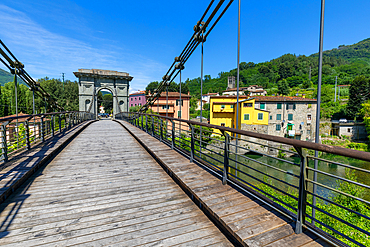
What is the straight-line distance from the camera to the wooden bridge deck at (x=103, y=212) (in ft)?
7.46

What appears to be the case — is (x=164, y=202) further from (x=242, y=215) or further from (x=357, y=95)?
(x=357, y=95)

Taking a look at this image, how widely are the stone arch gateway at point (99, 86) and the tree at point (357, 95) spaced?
51167 millimetres

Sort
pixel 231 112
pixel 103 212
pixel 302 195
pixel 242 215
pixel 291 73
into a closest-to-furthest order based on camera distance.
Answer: pixel 302 195 → pixel 242 215 → pixel 103 212 → pixel 231 112 → pixel 291 73

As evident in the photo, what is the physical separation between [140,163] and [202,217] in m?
2.87

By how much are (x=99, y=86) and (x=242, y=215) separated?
33.7 m

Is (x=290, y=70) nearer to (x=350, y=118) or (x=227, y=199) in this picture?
(x=350, y=118)

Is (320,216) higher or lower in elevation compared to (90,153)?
lower

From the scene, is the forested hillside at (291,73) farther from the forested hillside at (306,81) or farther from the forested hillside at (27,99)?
the forested hillside at (27,99)

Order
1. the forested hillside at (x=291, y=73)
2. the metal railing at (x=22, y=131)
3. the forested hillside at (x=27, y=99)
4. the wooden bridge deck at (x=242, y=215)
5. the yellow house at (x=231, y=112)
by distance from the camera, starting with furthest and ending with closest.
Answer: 1. the forested hillside at (x=291, y=73)
2. the forested hillside at (x=27, y=99)
3. the yellow house at (x=231, y=112)
4. the metal railing at (x=22, y=131)
5. the wooden bridge deck at (x=242, y=215)

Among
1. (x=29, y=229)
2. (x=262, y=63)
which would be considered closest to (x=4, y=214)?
(x=29, y=229)

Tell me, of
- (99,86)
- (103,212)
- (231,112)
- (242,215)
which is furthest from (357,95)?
(103,212)

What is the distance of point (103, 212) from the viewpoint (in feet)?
9.29

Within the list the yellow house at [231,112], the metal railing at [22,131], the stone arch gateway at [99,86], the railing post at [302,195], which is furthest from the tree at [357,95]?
the metal railing at [22,131]

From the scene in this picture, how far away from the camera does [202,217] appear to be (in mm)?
2723
